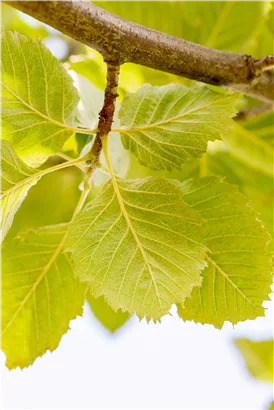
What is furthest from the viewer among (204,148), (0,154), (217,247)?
(217,247)

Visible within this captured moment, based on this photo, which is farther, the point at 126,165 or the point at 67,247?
the point at 126,165

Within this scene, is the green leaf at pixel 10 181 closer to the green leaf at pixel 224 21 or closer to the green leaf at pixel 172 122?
the green leaf at pixel 172 122

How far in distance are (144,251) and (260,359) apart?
1.29 metres

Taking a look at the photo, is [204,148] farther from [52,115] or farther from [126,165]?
[126,165]

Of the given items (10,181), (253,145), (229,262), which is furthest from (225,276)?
(253,145)

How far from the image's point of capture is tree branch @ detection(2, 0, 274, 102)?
0.82m

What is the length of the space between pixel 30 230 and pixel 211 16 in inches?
34.8

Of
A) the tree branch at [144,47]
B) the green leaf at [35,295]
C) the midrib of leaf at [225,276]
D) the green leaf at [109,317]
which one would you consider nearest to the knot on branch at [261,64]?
the tree branch at [144,47]

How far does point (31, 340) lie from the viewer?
4.35 feet

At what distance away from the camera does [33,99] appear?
1.05 meters

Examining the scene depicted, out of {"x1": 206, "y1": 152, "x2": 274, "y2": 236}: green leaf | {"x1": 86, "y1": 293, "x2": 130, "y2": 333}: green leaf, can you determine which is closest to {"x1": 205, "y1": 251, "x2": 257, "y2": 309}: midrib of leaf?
{"x1": 206, "y1": 152, "x2": 274, "y2": 236}: green leaf

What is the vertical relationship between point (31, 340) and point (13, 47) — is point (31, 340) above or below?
below

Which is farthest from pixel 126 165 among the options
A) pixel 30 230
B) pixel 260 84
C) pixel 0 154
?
pixel 0 154

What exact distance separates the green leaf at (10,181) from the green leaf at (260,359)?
143 cm
